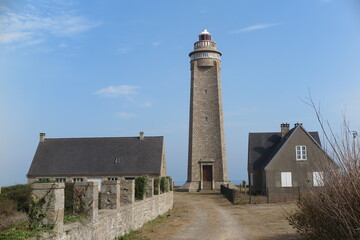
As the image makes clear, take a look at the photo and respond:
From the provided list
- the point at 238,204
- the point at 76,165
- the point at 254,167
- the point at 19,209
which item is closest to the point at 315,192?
the point at 19,209

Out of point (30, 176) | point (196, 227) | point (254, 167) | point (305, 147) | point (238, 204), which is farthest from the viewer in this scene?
point (30, 176)

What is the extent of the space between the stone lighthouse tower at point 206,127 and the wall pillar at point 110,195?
95.8ft

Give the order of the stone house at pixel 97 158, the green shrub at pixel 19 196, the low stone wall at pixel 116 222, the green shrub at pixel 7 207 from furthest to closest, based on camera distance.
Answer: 1. the stone house at pixel 97 158
2. the green shrub at pixel 19 196
3. the green shrub at pixel 7 207
4. the low stone wall at pixel 116 222

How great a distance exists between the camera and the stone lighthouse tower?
4178cm

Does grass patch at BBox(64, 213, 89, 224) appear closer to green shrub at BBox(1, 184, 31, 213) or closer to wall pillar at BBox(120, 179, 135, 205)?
wall pillar at BBox(120, 179, 135, 205)

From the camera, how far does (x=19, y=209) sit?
13711mm

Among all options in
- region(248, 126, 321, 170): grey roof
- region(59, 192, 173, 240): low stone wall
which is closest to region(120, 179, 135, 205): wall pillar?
region(59, 192, 173, 240): low stone wall

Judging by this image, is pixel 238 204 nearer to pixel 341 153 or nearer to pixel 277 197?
pixel 277 197

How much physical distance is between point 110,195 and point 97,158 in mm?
27197

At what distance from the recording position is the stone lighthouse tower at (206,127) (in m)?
41.8

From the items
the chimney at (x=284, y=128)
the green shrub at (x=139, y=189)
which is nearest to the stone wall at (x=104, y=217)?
the green shrub at (x=139, y=189)

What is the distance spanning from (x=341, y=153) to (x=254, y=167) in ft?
89.1

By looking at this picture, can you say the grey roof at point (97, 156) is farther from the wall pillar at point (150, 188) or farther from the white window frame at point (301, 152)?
the wall pillar at point (150, 188)

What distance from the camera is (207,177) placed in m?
42.0
